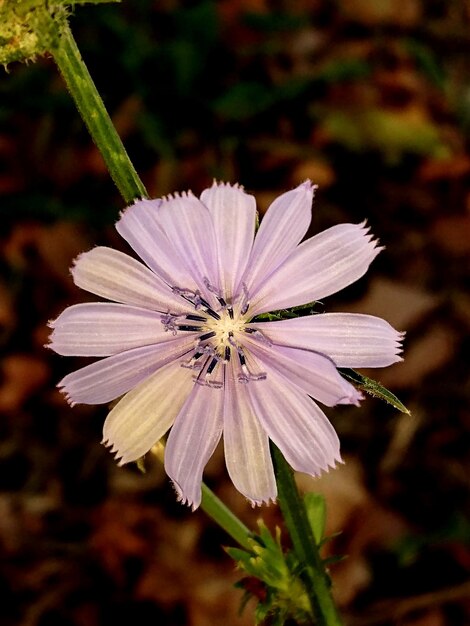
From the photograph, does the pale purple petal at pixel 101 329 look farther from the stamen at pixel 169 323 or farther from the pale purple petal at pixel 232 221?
the pale purple petal at pixel 232 221

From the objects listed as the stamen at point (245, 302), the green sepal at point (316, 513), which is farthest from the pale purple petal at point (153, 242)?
the green sepal at point (316, 513)

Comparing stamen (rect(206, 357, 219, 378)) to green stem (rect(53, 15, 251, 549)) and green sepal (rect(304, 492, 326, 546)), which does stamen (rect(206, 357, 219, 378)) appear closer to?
green stem (rect(53, 15, 251, 549))

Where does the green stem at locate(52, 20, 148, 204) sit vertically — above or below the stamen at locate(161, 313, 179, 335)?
above

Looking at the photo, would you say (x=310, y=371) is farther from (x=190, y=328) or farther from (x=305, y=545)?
(x=305, y=545)

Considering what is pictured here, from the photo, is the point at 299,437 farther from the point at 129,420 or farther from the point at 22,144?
the point at 22,144

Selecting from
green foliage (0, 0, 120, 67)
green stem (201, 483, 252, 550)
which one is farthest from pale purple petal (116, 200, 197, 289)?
green stem (201, 483, 252, 550)

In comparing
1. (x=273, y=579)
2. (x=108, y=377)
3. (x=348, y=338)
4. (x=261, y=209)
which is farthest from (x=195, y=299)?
(x=261, y=209)
